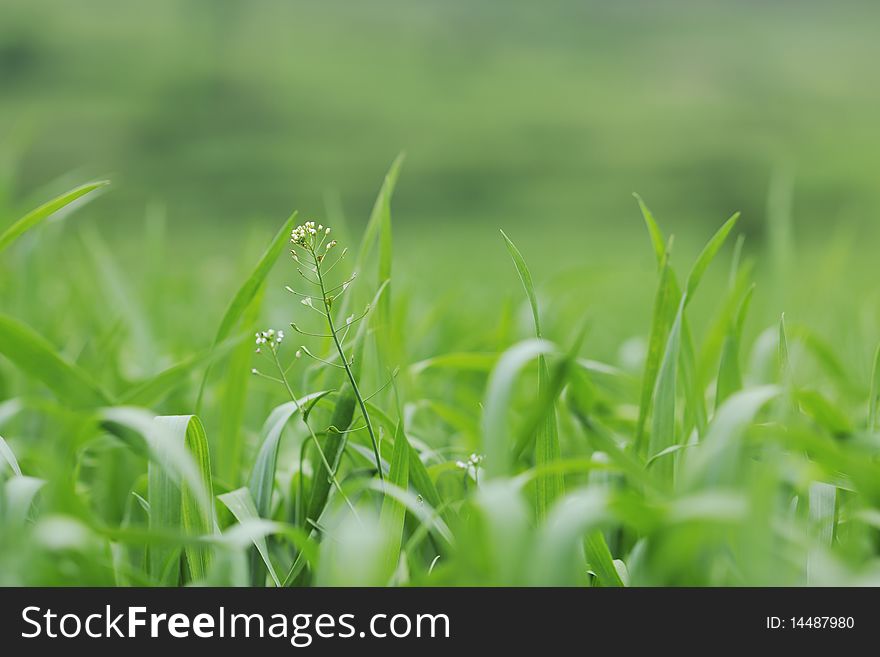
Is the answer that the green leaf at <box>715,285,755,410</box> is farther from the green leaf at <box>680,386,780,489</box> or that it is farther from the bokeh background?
the bokeh background

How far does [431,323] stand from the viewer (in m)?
0.80

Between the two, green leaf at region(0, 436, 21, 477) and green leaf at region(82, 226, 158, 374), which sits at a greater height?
green leaf at region(82, 226, 158, 374)

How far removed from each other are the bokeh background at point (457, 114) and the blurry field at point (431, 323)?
3cm

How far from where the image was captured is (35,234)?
689 millimetres

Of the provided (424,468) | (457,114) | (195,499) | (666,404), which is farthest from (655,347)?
(457,114)

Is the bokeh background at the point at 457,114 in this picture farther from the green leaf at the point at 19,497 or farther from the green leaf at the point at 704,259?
the green leaf at the point at 19,497

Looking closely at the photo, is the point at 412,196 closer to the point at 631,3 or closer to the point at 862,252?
the point at 862,252

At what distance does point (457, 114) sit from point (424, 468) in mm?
4738

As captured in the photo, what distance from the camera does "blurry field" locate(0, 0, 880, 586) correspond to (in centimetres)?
31

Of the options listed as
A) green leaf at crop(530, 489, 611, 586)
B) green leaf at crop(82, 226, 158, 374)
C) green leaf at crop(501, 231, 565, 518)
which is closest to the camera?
green leaf at crop(530, 489, 611, 586)

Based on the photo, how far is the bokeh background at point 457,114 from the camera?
155 inches

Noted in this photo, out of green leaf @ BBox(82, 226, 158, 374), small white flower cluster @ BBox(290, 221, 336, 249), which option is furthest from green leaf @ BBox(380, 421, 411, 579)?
green leaf @ BBox(82, 226, 158, 374)

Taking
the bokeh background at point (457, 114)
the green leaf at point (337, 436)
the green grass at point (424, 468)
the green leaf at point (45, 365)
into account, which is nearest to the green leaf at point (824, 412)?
the green grass at point (424, 468)

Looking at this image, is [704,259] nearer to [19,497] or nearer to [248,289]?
[248,289]
